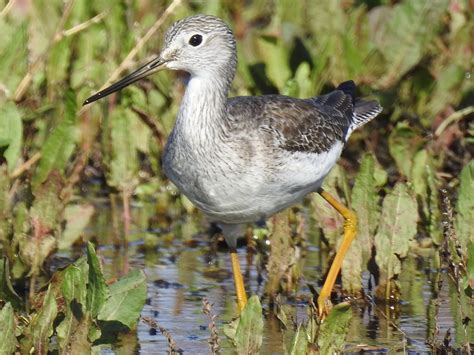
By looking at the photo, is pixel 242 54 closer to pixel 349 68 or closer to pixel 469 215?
pixel 349 68

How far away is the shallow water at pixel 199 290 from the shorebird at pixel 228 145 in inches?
11.6

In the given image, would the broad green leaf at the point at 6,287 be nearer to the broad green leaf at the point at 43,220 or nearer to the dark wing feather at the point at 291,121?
the broad green leaf at the point at 43,220

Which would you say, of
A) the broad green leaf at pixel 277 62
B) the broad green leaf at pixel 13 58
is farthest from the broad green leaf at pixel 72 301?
the broad green leaf at pixel 277 62

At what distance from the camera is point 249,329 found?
202 inches

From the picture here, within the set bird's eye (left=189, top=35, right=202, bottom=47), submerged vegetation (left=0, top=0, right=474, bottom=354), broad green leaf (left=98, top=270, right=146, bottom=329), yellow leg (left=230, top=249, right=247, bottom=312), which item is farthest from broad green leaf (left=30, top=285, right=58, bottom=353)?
bird's eye (left=189, top=35, right=202, bottom=47)

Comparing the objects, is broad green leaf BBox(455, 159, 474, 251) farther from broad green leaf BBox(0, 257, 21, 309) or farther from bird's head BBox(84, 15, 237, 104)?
broad green leaf BBox(0, 257, 21, 309)

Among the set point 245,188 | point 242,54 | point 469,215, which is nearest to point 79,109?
point 242,54

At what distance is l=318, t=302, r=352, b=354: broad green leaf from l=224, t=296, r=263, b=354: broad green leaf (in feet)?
1.06

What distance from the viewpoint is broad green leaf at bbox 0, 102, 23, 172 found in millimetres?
6840

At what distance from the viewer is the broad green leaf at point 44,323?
5164 millimetres

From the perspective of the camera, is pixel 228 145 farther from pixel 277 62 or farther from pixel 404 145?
pixel 277 62

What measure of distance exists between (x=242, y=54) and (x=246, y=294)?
328 cm

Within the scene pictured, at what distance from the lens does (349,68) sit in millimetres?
9570

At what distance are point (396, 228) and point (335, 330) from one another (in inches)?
65.7
